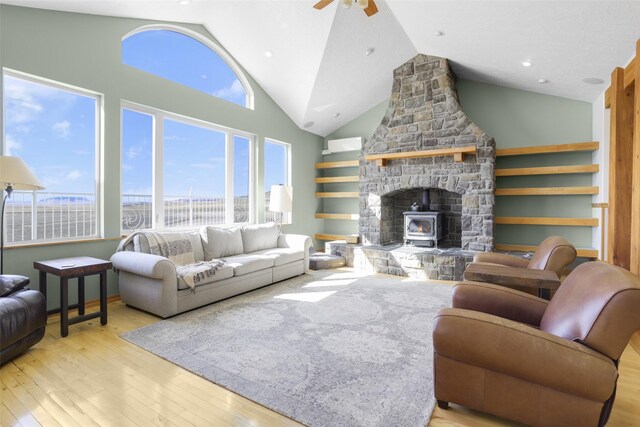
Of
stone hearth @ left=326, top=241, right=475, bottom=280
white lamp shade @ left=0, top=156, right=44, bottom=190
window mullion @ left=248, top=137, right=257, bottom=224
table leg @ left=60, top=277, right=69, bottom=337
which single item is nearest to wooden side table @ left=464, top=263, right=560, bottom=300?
stone hearth @ left=326, top=241, right=475, bottom=280

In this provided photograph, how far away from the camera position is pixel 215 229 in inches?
183

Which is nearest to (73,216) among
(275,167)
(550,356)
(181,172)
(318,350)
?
(181,172)

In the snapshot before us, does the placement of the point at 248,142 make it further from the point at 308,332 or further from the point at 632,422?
the point at 632,422

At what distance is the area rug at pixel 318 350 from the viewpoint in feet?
6.48

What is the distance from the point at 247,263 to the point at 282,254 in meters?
0.78

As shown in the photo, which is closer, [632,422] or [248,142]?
[632,422]

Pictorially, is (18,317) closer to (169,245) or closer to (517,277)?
(169,245)

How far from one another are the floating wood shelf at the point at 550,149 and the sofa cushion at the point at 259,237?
4.04 m

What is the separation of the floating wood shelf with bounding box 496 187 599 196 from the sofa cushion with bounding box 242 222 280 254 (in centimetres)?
385

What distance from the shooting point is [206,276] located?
12.0ft

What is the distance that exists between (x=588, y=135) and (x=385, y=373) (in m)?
5.43

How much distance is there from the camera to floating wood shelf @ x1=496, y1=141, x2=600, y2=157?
5.05 meters

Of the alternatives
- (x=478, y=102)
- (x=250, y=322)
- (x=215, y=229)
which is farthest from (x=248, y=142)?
(x=478, y=102)

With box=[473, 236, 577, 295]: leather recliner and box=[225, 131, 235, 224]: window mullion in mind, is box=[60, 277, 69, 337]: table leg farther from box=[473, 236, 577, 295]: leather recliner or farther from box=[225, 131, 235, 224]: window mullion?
box=[473, 236, 577, 295]: leather recliner
